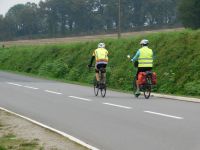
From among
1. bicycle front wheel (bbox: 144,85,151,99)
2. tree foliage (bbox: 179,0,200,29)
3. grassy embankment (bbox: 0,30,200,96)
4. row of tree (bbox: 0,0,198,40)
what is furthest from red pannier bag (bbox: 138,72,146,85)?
row of tree (bbox: 0,0,198,40)

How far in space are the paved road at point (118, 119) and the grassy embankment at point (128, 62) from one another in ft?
20.5

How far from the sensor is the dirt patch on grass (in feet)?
27.4

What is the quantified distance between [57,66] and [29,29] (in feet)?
389

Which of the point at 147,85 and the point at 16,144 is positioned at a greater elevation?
the point at 147,85

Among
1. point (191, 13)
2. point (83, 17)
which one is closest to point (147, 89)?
point (191, 13)

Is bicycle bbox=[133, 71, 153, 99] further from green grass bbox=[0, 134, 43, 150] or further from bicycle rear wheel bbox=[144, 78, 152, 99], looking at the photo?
green grass bbox=[0, 134, 43, 150]

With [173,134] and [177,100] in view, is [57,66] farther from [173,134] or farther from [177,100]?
[173,134]

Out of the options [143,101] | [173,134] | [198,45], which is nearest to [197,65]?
[198,45]

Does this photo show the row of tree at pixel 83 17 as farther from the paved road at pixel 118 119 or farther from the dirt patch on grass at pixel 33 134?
the dirt patch on grass at pixel 33 134

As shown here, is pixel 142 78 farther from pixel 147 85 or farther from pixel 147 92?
pixel 147 92

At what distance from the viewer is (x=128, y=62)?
28109 mm

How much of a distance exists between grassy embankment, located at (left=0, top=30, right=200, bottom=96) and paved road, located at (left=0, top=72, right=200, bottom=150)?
6.24 metres

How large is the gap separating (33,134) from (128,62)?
18.7m

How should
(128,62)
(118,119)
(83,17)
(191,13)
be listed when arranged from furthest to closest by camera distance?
(83,17) → (191,13) → (128,62) → (118,119)
